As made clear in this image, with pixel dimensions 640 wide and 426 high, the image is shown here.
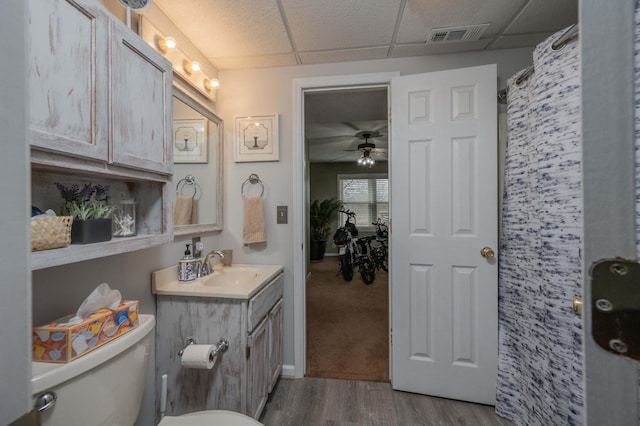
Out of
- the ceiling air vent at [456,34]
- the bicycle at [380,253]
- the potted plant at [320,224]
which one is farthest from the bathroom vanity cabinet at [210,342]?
the potted plant at [320,224]

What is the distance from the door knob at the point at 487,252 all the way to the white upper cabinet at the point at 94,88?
1818 mm

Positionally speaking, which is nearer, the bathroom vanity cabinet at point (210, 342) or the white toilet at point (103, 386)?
the white toilet at point (103, 386)

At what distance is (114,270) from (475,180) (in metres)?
2.01

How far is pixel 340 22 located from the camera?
148 centimetres

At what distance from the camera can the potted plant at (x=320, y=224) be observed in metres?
5.80

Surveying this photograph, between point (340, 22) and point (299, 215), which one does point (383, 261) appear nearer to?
point (299, 215)

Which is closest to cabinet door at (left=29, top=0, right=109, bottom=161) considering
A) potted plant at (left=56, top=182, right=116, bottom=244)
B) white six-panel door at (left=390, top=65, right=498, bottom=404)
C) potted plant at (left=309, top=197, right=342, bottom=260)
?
potted plant at (left=56, top=182, right=116, bottom=244)

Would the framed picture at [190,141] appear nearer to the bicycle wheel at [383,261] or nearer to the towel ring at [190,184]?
the towel ring at [190,184]

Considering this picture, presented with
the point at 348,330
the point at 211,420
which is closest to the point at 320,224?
the point at 348,330

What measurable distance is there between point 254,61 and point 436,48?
1.27 m

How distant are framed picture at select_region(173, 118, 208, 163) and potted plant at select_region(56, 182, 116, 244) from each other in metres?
0.65

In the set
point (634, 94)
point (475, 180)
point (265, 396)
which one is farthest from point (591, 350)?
point (265, 396)

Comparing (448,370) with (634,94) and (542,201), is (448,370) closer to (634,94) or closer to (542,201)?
(542,201)

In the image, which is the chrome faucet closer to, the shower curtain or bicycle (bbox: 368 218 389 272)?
the shower curtain
